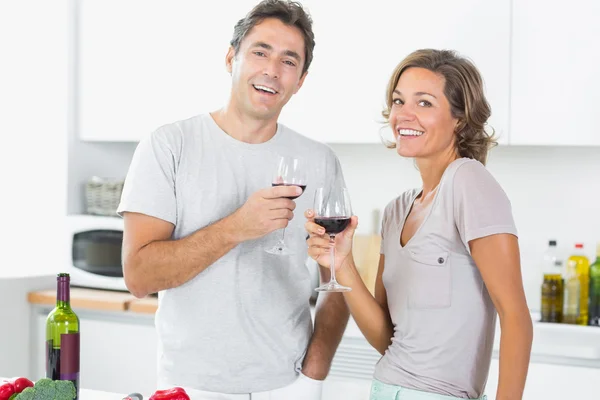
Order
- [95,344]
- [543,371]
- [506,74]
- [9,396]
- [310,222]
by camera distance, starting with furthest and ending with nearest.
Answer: [95,344], [506,74], [543,371], [310,222], [9,396]

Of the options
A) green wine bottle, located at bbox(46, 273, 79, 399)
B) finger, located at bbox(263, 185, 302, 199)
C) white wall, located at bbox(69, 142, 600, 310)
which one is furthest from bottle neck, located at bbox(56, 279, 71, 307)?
white wall, located at bbox(69, 142, 600, 310)

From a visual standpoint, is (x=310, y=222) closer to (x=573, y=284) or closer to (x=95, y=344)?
(x=573, y=284)

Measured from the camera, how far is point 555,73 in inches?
121

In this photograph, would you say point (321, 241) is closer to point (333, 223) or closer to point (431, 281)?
point (333, 223)

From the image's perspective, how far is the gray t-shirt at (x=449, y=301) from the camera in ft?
5.64

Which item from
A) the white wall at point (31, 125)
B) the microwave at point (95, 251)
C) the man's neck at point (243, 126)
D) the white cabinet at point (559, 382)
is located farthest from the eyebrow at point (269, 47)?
the white wall at point (31, 125)

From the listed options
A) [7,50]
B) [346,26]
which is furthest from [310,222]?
[7,50]

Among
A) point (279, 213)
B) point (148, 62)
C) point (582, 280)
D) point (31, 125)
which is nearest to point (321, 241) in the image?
point (279, 213)

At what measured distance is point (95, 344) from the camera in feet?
11.8

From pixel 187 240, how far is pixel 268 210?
22 cm

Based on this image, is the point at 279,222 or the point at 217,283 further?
the point at 217,283

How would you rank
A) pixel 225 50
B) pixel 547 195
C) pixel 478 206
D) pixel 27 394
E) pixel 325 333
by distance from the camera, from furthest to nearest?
pixel 225 50
pixel 547 195
pixel 325 333
pixel 478 206
pixel 27 394

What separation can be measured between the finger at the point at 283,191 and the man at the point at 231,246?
14 cm

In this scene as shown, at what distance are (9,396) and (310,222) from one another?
26.7 inches
